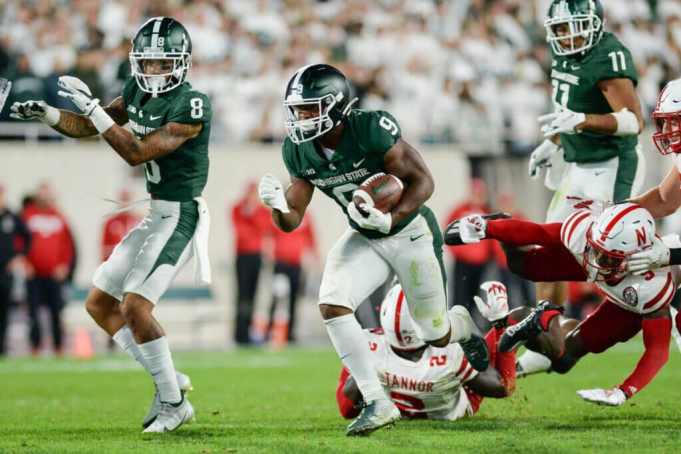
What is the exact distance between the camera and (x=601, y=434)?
182 inches

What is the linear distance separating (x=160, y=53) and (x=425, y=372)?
2319 mm

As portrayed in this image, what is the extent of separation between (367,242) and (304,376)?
3656 millimetres

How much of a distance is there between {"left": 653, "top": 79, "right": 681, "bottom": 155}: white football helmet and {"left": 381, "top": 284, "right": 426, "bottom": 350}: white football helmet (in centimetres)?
163

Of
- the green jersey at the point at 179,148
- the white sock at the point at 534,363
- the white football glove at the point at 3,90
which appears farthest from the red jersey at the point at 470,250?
the white football glove at the point at 3,90

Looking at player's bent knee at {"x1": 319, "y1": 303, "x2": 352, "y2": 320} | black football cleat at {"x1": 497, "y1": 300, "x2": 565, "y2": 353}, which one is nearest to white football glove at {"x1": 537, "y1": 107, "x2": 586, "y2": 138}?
black football cleat at {"x1": 497, "y1": 300, "x2": 565, "y2": 353}

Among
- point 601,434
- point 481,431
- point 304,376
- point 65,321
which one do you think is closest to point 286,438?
point 481,431

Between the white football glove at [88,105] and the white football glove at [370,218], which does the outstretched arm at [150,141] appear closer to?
the white football glove at [88,105]

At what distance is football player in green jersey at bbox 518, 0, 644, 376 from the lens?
6.03 meters

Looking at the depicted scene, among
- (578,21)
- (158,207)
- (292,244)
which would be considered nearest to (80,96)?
(158,207)

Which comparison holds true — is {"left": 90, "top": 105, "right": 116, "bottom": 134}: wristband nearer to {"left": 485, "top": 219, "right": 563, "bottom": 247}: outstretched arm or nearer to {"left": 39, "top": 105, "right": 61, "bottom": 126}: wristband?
{"left": 39, "top": 105, "right": 61, "bottom": 126}: wristband

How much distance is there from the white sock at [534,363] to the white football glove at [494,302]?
681mm

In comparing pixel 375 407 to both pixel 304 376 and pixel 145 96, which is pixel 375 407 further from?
pixel 304 376

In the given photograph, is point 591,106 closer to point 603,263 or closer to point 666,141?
point 666,141

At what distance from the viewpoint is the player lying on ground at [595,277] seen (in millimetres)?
4922
